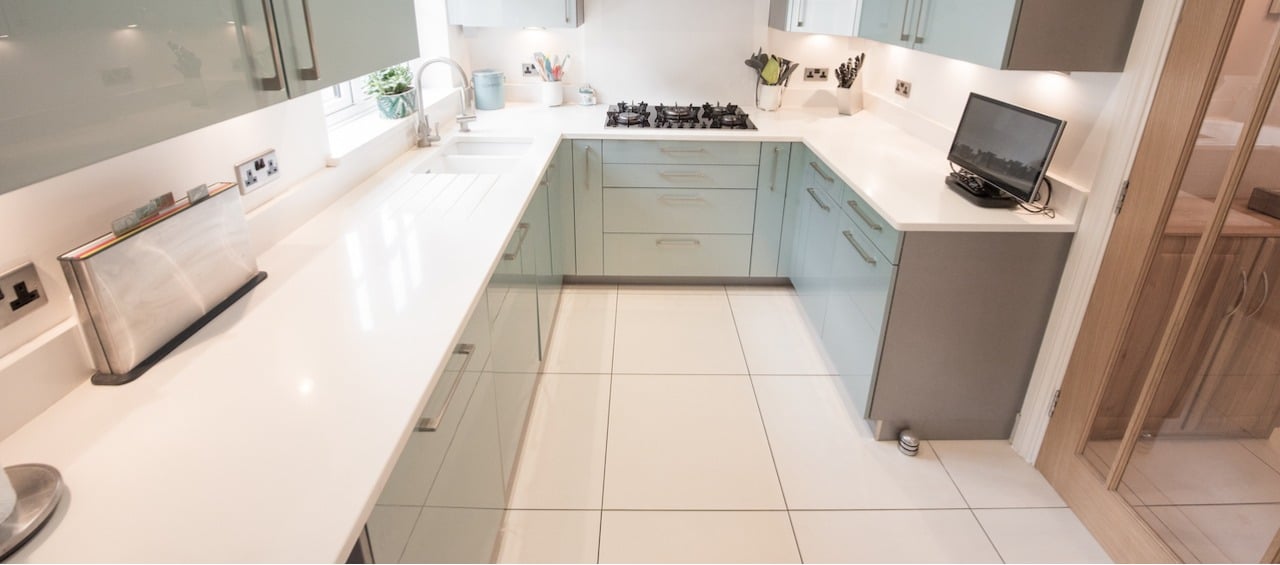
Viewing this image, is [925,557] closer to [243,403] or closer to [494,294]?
[494,294]

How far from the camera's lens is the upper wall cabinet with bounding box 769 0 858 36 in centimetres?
308

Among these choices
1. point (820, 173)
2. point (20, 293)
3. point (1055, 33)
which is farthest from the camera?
point (820, 173)

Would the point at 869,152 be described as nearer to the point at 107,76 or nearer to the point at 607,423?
the point at 607,423

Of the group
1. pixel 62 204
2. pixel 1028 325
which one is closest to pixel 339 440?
pixel 62 204

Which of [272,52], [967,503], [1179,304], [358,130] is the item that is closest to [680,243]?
[358,130]

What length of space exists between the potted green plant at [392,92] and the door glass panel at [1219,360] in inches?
104

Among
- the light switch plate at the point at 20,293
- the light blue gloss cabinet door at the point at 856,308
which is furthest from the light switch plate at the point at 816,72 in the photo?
the light switch plate at the point at 20,293

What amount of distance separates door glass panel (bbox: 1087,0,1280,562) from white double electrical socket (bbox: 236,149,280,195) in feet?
7.91

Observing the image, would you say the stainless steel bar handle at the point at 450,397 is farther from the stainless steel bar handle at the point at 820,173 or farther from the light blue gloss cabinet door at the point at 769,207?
the light blue gloss cabinet door at the point at 769,207

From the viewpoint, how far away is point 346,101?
2777 mm

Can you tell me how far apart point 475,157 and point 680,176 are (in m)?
1.05

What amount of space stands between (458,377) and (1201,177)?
6.20 ft

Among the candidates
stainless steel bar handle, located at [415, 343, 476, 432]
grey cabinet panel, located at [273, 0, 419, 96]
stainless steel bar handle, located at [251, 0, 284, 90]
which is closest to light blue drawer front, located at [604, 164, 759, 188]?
grey cabinet panel, located at [273, 0, 419, 96]

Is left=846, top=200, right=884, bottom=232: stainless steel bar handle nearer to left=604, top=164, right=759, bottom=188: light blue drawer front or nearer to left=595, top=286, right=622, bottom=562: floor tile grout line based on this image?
left=604, top=164, right=759, bottom=188: light blue drawer front
